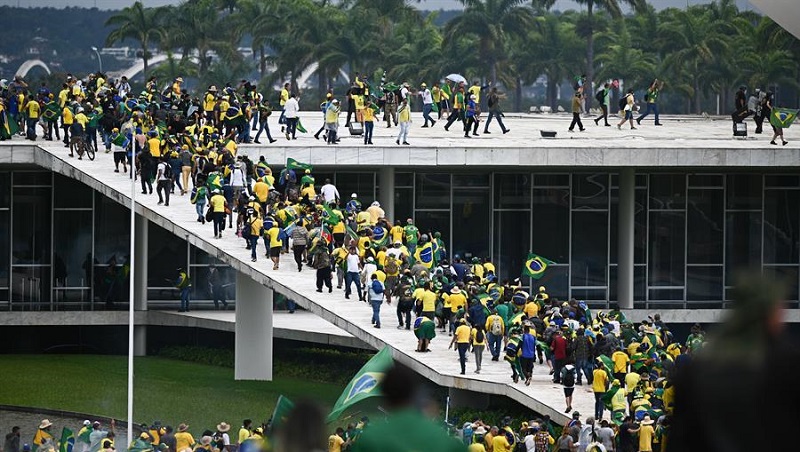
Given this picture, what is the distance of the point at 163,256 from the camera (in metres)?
38.3

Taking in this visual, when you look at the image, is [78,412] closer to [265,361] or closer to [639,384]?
[265,361]

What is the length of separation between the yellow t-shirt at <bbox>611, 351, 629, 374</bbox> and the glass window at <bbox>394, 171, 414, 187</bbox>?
17.9m

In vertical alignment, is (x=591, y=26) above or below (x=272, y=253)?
above

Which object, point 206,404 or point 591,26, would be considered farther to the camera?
point 591,26

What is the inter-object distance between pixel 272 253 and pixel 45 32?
93647 mm

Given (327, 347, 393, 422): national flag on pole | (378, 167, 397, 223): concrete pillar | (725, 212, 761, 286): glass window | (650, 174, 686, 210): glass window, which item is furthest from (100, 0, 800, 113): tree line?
(327, 347, 393, 422): national flag on pole

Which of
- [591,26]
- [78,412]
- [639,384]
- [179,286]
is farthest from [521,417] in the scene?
[591,26]

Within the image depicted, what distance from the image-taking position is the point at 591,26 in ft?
237

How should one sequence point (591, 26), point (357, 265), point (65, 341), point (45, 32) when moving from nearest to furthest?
point (357, 265) → point (65, 341) → point (591, 26) → point (45, 32)

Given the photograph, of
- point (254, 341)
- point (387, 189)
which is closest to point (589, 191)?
point (387, 189)

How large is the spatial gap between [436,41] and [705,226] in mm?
31572

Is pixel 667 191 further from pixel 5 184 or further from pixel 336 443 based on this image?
pixel 336 443

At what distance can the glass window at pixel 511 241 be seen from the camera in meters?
39.1

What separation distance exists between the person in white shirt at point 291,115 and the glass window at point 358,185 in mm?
2843
